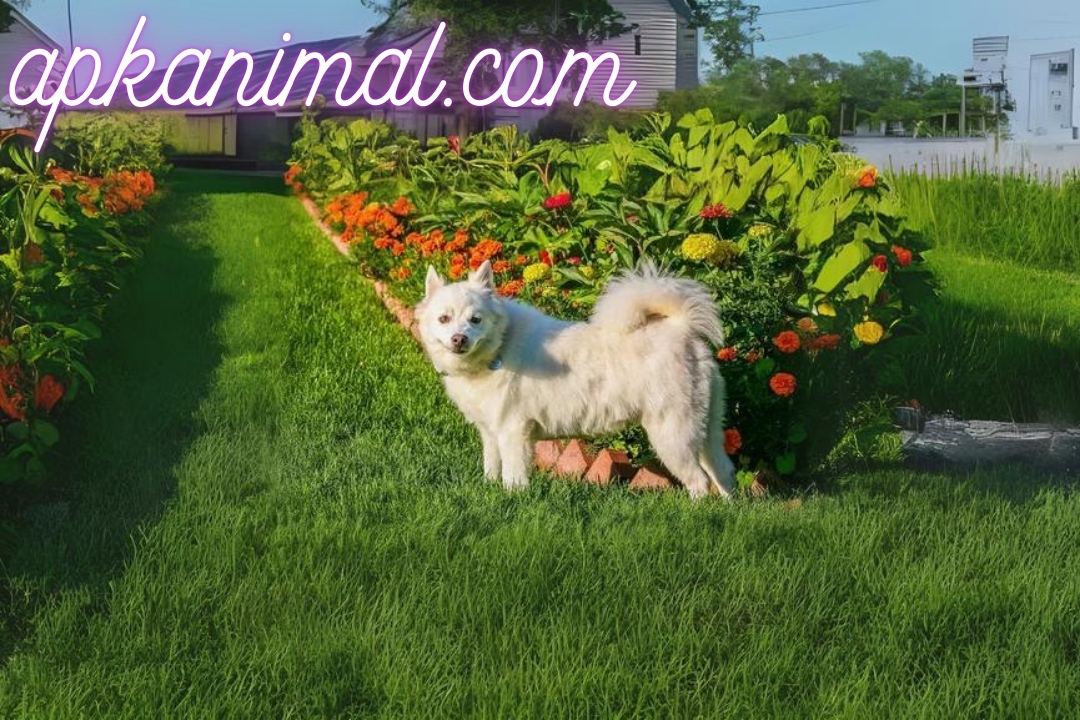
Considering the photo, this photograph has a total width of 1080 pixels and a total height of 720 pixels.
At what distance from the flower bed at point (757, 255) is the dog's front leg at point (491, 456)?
2.28 ft

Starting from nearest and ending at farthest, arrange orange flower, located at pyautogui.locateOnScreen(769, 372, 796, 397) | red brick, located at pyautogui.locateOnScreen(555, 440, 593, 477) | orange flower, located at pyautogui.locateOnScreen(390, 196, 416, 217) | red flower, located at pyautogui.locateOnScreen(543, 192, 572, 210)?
1. orange flower, located at pyautogui.locateOnScreen(769, 372, 796, 397)
2. red brick, located at pyautogui.locateOnScreen(555, 440, 593, 477)
3. red flower, located at pyautogui.locateOnScreen(543, 192, 572, 210)
4. orange flower, located at pyautogui.locateOnScreen(390, 196, 416, 217)

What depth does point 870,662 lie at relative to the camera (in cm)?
348

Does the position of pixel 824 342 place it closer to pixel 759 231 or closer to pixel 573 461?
pixel 759 231

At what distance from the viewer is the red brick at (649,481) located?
5301 mm

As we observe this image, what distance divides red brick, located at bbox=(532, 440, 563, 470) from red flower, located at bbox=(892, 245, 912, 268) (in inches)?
68.7

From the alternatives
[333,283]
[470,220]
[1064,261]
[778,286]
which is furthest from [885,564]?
[1064,261]

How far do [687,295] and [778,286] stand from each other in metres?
1.04

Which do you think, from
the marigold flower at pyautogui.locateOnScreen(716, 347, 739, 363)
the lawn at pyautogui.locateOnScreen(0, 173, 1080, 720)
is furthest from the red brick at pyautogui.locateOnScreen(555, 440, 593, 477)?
the marigold flower at pyautogui.locateOnScreen(716, 347, 739, 363)

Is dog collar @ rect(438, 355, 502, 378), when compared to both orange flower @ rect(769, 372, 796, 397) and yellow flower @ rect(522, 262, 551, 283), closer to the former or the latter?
orange flower @ rect(769, 372, 796, 397)

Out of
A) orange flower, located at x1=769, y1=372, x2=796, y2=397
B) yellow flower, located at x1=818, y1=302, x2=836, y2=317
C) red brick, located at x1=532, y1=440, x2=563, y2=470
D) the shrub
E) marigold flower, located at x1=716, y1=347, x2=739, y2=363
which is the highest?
the shrub

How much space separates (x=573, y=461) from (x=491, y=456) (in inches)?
21.5

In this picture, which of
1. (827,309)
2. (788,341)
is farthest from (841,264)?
(788,341)

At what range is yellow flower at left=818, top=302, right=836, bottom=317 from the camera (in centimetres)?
586

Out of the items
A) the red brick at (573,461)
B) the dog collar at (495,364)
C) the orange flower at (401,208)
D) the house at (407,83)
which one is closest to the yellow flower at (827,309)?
the red brick at (573,461)
